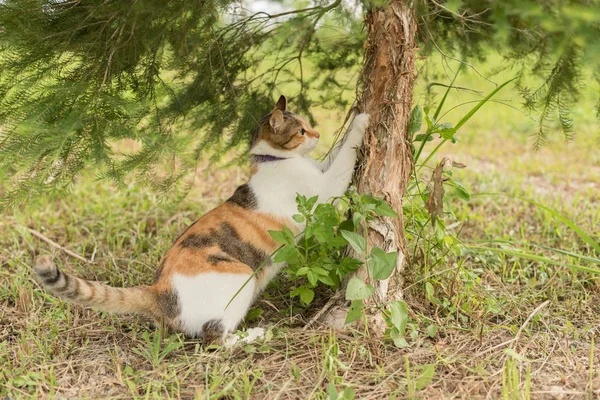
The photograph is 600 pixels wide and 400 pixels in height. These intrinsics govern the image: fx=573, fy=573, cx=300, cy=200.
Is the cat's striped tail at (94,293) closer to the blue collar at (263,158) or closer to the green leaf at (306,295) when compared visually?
the green leaf at (306,295)

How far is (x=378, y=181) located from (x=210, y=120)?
0.99 meters

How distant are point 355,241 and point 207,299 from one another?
2.29 feet

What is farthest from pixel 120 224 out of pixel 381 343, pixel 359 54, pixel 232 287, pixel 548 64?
pixel 548 64

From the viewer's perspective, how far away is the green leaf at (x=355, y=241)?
7.54 feet

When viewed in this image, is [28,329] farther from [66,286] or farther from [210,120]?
[210,120]

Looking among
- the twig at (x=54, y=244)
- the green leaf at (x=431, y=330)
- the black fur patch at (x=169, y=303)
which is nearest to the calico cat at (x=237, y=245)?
the black fur patch at (x=169, y=303)

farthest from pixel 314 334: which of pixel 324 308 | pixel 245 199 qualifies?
pixel 245 199

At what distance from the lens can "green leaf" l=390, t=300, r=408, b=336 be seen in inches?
90.6

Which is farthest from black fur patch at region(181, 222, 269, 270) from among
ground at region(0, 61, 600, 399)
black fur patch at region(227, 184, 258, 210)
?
ground at region(0, 61, 600, 399)

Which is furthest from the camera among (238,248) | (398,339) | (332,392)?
(238,248)

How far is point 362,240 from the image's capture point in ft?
7.69

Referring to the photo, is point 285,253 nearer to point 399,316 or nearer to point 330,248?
point 330,248

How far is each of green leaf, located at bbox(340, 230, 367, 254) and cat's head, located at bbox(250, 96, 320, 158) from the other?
2.38ft

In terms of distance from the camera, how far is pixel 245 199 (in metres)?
2.84
